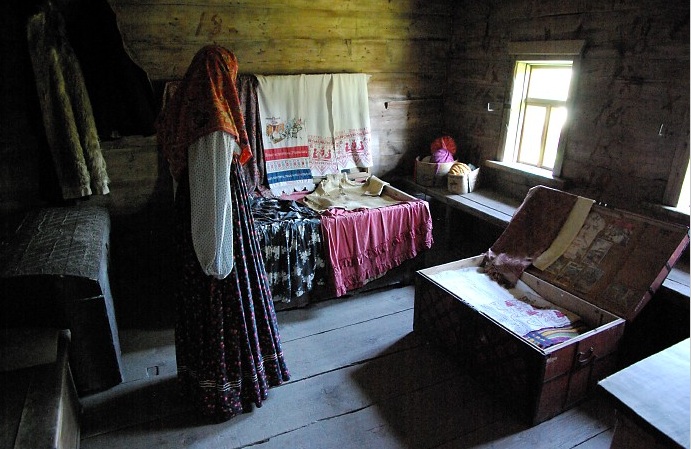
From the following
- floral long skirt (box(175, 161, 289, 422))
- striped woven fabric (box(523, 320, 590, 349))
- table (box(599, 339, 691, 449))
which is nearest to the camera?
table (box(599, 339, 691, 449))

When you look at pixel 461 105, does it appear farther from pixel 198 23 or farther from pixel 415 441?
pixel 415 441

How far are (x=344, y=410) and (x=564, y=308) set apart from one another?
1415mm

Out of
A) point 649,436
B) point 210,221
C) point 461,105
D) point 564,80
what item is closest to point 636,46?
point 564,80

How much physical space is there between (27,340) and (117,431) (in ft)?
1.97

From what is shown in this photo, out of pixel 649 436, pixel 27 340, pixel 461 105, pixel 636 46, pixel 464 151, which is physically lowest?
pixel 27 340

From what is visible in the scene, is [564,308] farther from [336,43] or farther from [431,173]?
[336,43]

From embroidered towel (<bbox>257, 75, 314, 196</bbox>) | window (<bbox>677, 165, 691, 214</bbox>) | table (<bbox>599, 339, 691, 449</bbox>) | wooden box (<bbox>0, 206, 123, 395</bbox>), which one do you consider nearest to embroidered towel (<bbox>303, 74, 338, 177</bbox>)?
embroidered towel (<bbox>257, 75, 314, 196</bbox>)

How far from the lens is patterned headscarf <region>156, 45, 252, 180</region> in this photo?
1787 mm

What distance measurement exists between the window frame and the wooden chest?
0.72 metres

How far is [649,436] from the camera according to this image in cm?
115

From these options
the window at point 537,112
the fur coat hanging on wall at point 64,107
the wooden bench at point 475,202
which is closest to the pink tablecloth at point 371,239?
the wooden bench at point 475,202

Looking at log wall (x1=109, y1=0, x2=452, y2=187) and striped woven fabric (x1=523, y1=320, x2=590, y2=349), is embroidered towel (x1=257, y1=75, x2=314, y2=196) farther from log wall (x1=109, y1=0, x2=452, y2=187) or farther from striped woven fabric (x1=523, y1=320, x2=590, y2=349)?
striped woven fabric (x1=523, y1=320, x2=590, y2=349)

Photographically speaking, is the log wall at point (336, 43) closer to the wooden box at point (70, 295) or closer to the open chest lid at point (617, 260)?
the wooden box at point (70, 295)

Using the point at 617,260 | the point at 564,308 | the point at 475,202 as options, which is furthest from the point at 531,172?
the point at 564,308
